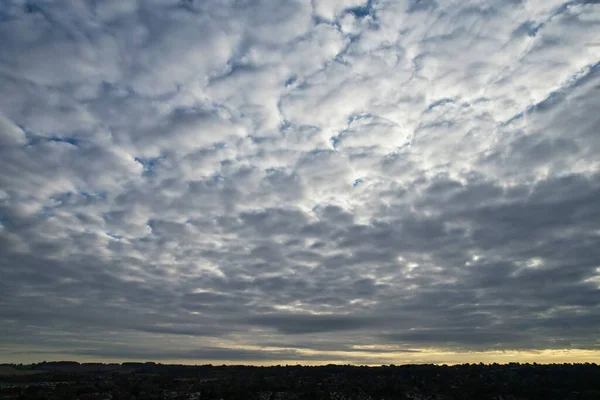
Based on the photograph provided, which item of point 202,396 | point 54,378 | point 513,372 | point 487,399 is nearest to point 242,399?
point 202,396

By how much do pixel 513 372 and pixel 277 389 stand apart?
6719 cm

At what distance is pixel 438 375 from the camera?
11531 cm

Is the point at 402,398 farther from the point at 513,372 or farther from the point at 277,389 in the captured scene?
the point at 513,372

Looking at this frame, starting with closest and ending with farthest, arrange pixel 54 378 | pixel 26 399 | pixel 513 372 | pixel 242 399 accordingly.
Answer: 1. pixel 26 399
2. pixel 242 399
3. pixel 54 378
4. pixel 513 372

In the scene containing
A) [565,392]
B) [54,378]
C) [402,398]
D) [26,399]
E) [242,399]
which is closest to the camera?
[26,399]

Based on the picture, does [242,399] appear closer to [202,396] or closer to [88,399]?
[202,396]

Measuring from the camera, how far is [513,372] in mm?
116000

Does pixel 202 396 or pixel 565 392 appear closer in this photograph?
pixel 202 396

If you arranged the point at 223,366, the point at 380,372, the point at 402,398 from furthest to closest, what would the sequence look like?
the point at 223,366 < the point at 380,372 < the point at 402,398

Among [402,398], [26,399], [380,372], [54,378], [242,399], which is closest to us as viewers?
[26,399]

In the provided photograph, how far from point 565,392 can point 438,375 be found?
32.1 m

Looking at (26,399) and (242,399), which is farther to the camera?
(242,399)

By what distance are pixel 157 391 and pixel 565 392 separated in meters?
81.8

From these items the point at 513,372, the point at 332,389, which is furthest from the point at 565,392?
the point at 332,389
